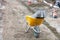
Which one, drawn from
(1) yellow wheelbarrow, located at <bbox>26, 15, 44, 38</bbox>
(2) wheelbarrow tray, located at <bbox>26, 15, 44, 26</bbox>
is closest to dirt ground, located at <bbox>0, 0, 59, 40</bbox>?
(1) yellow wheelbarrow, located at <bbox>26, 15, 44, 38</bbox>

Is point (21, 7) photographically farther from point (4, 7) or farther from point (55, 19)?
point (55, 19)

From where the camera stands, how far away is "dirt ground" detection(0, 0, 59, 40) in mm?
7229

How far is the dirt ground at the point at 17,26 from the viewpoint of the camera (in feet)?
23.7

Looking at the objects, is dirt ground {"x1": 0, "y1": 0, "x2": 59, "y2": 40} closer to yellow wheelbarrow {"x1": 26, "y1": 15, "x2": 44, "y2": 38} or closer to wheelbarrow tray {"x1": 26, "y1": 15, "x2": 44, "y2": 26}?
yellow wheelbarrow {"x1": 26, "y1": 15, "x2": 44, "y2": 38}

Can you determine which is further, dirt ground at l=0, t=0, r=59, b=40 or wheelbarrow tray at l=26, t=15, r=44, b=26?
dirt ground at l=0, t=0, r=59, b=40

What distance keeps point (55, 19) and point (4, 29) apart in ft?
7.64

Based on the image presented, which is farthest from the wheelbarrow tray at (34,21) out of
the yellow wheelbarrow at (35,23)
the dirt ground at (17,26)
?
the dirt ground at (17,26)

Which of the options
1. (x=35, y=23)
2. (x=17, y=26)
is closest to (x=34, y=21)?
(x=35, y=23)

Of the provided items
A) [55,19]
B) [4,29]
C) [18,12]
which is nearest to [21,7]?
[18,12]

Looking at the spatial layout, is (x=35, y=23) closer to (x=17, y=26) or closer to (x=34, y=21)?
(x=34, y=21)

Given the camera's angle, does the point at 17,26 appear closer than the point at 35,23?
No

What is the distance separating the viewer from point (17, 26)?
8039 mm

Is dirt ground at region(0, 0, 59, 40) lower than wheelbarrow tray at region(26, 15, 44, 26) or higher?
lower

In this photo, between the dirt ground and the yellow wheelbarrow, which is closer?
the yellow wheelbarrow
